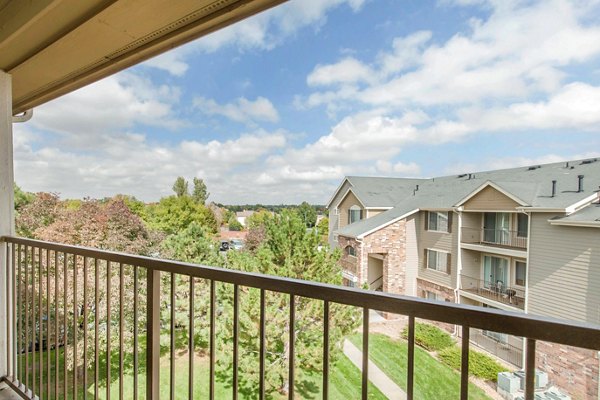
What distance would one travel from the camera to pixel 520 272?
432 centimetres

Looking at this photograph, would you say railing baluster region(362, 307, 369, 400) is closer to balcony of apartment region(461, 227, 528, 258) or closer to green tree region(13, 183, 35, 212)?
balcony of apartment region(461, 227, 528, 258)

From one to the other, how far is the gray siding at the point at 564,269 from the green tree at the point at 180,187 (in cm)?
1095

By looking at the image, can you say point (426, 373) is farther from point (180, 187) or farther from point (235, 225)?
point (180, 187)

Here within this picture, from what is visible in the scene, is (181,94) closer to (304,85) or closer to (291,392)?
(304,85)

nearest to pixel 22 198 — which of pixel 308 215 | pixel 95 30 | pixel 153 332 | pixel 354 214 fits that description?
pixel 308 215

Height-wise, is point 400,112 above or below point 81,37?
above

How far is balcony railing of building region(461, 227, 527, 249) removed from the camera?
4.15 metres

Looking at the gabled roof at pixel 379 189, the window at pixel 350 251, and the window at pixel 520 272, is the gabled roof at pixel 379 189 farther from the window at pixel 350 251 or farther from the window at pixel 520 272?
→ the window at pixel 520 272

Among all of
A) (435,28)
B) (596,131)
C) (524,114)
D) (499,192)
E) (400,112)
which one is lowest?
(499,192)

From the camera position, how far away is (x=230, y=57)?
9.43 metres

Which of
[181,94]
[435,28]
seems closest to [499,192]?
[435,28]

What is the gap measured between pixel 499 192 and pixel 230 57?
25.6 ft

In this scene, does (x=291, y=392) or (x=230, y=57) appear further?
(x=230, y=57)

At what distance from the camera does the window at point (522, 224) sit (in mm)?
3794
